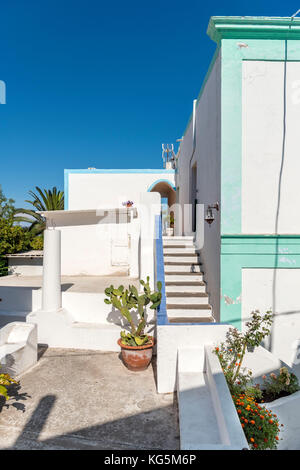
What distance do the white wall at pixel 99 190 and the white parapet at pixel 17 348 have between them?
8487 mm

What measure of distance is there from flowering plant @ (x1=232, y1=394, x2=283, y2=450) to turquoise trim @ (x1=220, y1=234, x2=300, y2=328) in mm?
1983

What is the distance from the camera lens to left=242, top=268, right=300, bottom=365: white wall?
17.3 feet

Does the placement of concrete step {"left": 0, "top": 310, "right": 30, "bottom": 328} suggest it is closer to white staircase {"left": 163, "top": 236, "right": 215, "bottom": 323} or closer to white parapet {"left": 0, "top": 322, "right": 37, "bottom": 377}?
white parapet {"left": 0, "top": 322, "right": 37, "bottom": 377}

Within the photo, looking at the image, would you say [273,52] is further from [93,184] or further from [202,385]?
[93,184]

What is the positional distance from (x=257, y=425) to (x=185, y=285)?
11.5 feet

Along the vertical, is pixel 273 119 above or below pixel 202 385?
above

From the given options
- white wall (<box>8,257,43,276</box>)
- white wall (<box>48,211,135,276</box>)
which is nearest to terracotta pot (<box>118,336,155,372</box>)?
white wall (<box>48,211,135,276</box>)

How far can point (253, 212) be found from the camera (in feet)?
17.6

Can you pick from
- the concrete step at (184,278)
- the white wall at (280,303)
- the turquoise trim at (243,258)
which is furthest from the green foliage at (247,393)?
the concrete step at (184,278)

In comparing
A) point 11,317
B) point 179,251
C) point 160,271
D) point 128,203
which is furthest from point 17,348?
point 128,203

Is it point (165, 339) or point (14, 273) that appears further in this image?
point (14, 273)

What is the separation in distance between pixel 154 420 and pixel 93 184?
1103 centimetres

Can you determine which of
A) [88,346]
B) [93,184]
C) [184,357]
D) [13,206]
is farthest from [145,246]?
[13,206]

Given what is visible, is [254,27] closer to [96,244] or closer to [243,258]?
[243,258]
